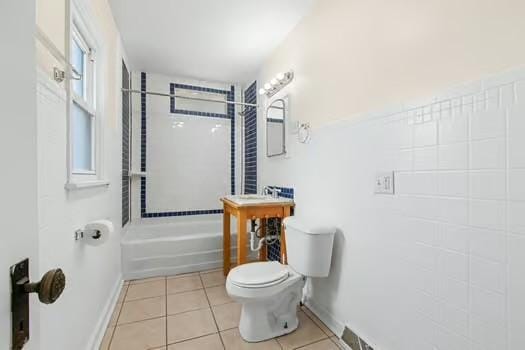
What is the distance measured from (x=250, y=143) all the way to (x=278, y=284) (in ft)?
6.99

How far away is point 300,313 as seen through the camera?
6.13 feet

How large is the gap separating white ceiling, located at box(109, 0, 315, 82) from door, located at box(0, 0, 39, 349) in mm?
1756

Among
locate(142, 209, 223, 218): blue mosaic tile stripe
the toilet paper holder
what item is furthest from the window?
locate(142, 209, 223, 218): blue mosaic tile stripe

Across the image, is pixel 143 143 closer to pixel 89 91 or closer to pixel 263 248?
pixel 89 91

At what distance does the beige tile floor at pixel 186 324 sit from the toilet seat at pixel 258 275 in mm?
372

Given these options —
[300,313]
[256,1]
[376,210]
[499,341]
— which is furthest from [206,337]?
[256,1]

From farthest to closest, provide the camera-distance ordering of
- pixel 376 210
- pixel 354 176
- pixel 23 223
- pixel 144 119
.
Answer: pixel 144 119, pixel 354 176, pixel 376 210, pixel 23 223

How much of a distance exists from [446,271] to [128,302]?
2124mm

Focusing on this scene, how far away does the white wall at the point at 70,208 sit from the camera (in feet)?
3.02

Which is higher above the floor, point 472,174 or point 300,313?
point 472,174

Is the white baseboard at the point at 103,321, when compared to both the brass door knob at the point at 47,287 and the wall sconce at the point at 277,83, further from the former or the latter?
the wall sconce at the point at 277,83

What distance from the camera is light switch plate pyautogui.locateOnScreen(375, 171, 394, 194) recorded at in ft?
4.15

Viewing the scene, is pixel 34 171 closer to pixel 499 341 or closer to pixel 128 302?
pixel 499 341

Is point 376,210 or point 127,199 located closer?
point 376,210
